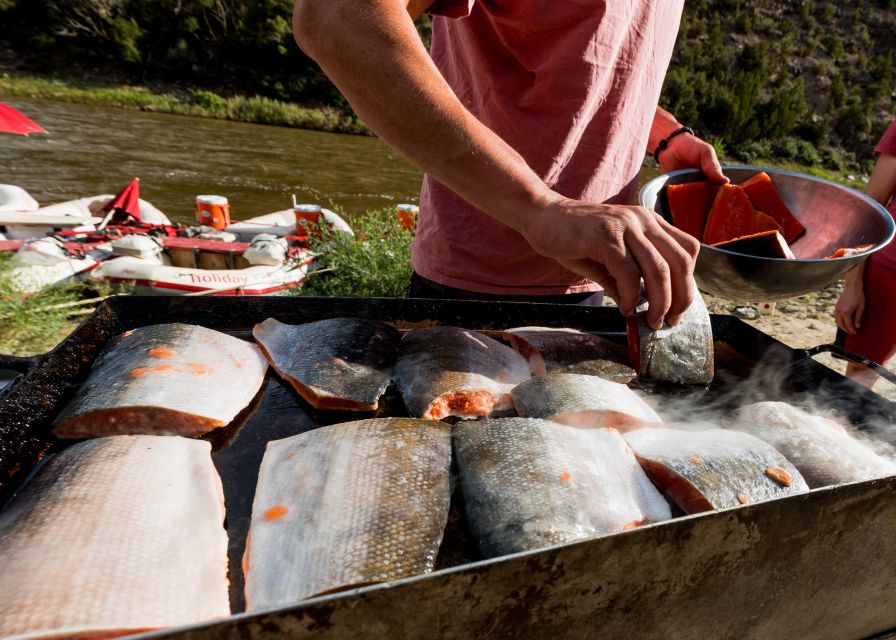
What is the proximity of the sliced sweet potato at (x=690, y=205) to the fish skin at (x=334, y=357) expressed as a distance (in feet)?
4.49

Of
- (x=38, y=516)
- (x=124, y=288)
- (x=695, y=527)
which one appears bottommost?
(x=124, y=288)

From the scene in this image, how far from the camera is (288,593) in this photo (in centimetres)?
Answer: 127

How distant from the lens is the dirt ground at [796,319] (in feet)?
22.4

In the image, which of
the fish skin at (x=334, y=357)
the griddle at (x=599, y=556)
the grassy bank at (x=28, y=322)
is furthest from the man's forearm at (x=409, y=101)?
the grassy bank at (x=28, y=322)

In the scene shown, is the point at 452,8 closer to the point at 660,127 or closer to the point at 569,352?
the point at 569,352

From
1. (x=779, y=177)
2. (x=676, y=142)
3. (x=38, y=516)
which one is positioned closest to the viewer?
(x=38, y=516)

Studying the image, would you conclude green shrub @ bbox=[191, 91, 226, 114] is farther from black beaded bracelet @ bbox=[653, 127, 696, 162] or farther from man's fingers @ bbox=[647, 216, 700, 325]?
man's fingers @ bbox=[647, 216, 700, 325]

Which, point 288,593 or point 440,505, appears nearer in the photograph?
point 288,593

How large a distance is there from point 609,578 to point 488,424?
0.64 meters

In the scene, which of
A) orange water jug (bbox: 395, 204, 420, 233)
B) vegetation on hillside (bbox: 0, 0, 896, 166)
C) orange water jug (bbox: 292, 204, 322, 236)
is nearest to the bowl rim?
orange water jug (bbox: 395, 204, 420, 233)

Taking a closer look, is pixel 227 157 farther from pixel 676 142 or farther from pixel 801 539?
pixel 801 539

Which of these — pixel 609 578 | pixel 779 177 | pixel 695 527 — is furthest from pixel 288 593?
pixel 779 177

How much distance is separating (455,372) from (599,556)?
38.8 inches

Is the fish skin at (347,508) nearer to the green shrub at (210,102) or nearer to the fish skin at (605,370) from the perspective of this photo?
the fish skin at (605,370)
